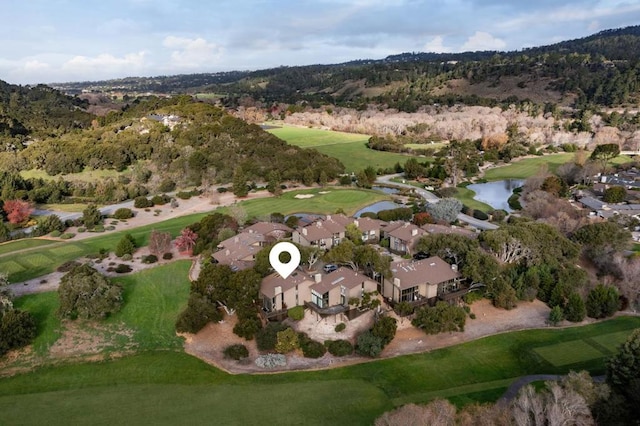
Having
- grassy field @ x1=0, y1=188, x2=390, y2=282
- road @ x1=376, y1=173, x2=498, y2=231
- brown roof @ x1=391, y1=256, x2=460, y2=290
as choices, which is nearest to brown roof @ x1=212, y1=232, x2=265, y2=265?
grassy field @ x1=0, y1=188, x2=390, y2=282

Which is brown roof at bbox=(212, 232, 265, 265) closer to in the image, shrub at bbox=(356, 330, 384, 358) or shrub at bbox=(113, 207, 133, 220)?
shrub at bbox=(356, 330, 384, 358)

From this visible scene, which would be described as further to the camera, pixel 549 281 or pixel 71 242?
pixel 71 242

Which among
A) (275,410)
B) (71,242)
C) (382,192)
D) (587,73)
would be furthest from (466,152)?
(587,73)

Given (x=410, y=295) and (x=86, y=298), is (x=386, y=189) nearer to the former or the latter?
(x=410, y=295)

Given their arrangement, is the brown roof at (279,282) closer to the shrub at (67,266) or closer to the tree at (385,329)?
the tree at (385,329)

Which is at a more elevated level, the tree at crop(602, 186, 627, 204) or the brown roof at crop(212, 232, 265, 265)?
the brown roof at crop(212, 232, 265, 265)

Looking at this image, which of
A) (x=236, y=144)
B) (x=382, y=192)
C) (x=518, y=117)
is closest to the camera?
(x=382, y=192)

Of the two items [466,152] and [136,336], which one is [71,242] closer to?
[136,336]

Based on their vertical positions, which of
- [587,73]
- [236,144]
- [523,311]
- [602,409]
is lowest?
[523,311]
